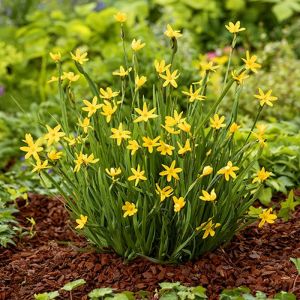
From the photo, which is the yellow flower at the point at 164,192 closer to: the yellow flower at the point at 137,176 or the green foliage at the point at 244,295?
the yellow flower at the point at 137,176

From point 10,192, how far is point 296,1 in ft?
16.6

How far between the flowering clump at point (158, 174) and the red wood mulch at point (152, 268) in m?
0.08

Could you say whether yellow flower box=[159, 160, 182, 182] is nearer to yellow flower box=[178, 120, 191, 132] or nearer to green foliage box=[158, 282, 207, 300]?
yellow flower box=[178, 120, 191, 132]

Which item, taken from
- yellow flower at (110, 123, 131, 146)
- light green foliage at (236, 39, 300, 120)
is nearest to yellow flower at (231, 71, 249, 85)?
yellow flower at (110, 123, 131, 146)

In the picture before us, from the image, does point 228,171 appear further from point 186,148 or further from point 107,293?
point 107,293

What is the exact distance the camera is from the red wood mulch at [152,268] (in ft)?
10.3

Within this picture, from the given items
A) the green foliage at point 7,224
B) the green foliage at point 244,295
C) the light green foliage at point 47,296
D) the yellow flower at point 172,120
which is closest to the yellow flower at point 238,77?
the yellow flower at point 172,120

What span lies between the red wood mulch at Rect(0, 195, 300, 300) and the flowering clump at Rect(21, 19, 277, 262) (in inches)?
3.1

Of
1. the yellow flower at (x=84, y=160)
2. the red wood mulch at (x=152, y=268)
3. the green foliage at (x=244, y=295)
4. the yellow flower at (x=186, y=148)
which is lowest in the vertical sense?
the red wood mulch at (x=152, y=268)

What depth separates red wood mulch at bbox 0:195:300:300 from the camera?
3150mm

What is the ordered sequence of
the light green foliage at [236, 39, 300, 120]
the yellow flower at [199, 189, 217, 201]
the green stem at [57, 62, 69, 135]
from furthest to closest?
the light green foliage at [236, 39, 300, 120] < the green stem at [57, 62, 69, 135] < the yellow flower at [199, 189, 217, 201]

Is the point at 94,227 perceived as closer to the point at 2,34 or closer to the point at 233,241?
the point at 233,241

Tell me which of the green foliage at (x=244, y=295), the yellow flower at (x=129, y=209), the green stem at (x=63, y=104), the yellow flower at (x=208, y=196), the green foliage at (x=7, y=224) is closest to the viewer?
the green foliage at (x=244, y=295)

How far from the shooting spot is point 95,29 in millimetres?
7406
